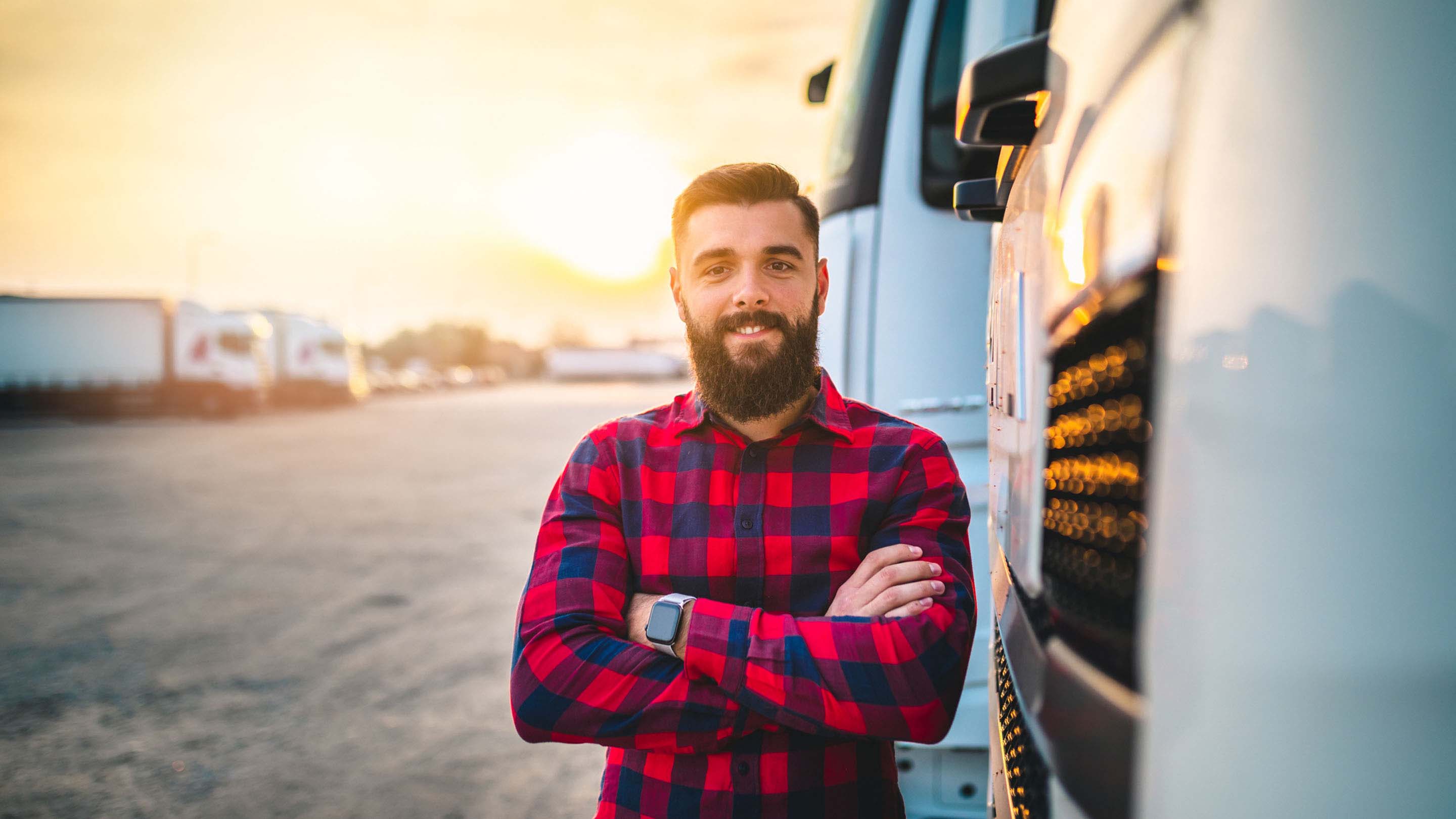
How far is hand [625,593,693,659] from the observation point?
5.04 ft

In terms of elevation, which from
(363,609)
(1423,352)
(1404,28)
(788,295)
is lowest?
(363,609)

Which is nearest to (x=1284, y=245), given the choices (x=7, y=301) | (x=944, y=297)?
(x=944, y=297)

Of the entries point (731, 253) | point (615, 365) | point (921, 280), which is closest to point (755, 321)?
point (731, 253)

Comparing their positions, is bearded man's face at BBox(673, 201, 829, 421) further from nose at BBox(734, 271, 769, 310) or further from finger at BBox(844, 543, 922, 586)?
finger at BBox(844, 543, 922, 586)

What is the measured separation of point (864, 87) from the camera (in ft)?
8.85

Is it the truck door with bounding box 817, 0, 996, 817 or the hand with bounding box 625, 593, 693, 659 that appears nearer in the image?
the hand with bounding box 625, 593, 693, 659

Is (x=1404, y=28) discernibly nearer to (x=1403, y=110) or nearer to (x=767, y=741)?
(x=1403, y=110)

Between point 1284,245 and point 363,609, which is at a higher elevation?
point 1284,245

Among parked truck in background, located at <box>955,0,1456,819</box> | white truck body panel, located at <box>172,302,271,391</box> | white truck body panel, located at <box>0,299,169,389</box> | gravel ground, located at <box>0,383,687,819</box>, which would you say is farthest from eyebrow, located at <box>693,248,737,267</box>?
white truck body panel, located at <box>0,299,169,389</box>

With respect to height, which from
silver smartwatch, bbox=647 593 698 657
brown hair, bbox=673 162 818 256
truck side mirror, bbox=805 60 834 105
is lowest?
silver smartwatch, bbox=647 593 698 657

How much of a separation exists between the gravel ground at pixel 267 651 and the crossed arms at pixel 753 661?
5.09 feet

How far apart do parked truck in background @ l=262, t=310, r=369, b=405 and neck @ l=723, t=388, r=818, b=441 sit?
29.4 meters

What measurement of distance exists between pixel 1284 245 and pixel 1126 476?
0.79ft

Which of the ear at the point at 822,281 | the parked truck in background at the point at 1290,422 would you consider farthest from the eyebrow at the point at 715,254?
the parked truck in background at the point at 1290,422
